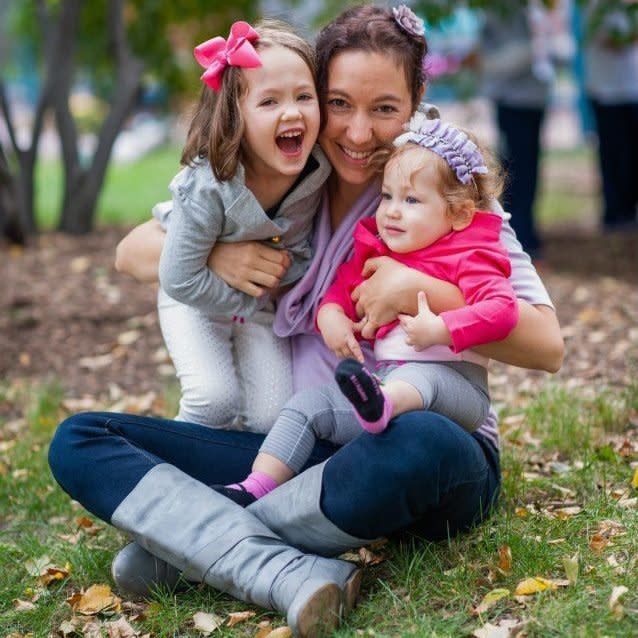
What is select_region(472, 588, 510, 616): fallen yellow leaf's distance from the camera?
8.31 feet

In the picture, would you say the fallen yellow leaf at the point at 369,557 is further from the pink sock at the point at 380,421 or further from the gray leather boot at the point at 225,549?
the pink sock at the point at 380,421

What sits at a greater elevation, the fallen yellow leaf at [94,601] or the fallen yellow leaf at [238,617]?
the fallen yellow leaf at [238,617]

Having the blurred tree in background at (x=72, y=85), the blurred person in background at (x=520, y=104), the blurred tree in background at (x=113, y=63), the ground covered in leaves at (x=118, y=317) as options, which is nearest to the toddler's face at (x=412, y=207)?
the ground covered in leaves at (x=118, y=317)

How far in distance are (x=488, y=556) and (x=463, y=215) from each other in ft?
2.63

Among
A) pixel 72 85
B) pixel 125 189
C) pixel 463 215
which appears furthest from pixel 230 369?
pixel 125 189

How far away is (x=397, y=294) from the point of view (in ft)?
9.04

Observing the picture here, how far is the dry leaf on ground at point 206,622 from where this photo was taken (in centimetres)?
266

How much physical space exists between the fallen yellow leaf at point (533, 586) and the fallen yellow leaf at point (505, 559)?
0.39ft

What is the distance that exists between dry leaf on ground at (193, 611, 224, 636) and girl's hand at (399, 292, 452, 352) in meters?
0.77

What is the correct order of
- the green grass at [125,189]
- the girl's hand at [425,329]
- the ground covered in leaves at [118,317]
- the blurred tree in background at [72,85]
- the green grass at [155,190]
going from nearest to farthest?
the girl's hand at [425,329] → the ground covered in leaves at [118,317] → the blurred tree in background at [72,85] → the green grass at [155,190] → the green grass at [125,189]

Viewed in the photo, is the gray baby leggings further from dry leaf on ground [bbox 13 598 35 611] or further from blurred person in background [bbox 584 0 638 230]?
blurred person in background [bbox 584 0 638 230]

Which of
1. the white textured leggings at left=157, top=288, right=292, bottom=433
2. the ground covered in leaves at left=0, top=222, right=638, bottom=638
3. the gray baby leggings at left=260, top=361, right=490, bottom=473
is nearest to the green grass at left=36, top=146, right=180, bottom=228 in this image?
the ground covered in leaves at left=0, top=222, right=638, bottom=638

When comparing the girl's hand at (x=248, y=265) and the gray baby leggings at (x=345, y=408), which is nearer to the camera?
the gray baby leggings at (x=345, y=408)

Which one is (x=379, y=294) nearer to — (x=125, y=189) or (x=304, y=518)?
(x=304, y=518)
